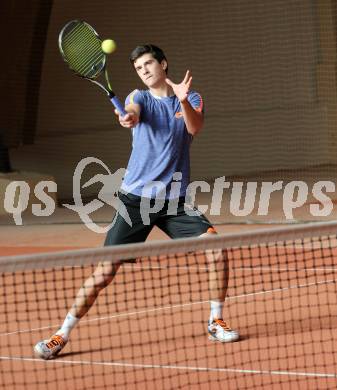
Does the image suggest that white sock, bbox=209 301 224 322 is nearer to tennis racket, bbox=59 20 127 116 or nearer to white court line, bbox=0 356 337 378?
white court line, bbox=0 356 337 378

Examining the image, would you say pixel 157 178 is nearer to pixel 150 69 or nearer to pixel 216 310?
pixel 150 69

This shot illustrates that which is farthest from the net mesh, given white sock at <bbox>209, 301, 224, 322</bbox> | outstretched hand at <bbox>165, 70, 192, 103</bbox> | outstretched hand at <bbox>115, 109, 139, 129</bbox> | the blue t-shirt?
white sock at <bbox>209, 301, 224, 322</bbox>

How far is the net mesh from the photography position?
6730 millimetres

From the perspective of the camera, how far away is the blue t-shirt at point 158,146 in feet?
21.4

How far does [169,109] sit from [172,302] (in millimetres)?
1808

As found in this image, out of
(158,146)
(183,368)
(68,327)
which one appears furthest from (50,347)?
(158,146)

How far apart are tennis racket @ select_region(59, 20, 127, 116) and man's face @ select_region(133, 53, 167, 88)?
0.97 ft

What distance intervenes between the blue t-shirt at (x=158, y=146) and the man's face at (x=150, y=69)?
9 centimetres

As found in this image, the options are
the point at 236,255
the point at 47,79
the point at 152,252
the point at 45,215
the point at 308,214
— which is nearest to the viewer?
the point at 152,252

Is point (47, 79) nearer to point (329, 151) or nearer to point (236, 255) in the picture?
point (329, 151)

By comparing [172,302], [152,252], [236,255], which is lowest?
[152,252]

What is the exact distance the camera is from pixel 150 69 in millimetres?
6488

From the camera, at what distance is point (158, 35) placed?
1759 centimetres

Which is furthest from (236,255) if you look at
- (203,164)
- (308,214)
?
(203,164)
